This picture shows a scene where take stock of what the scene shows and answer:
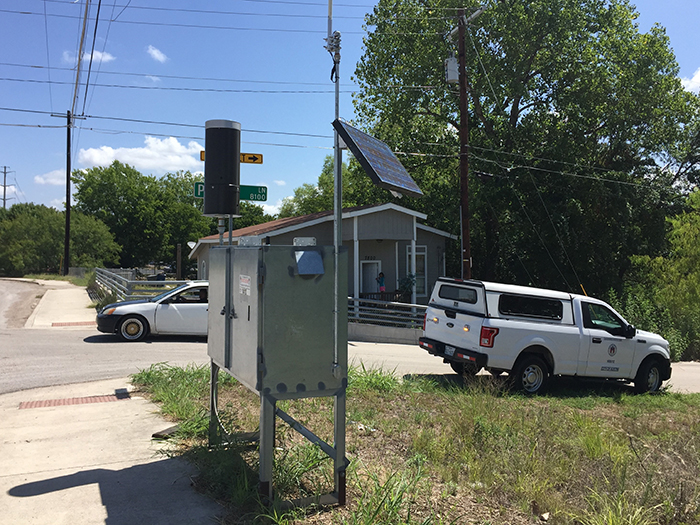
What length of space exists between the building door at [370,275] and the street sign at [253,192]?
53.0 ft

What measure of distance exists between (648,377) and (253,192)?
864cm

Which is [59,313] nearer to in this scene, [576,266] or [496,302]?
[496,302]

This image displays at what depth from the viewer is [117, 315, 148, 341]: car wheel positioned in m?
14.1

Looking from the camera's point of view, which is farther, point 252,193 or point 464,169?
point 464,169

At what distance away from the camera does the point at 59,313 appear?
65.8ft

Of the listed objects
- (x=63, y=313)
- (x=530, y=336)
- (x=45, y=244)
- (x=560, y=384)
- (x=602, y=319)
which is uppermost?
(x=45, y=244)

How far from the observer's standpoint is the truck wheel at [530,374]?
10.1 m

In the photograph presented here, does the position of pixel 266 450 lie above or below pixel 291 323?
below

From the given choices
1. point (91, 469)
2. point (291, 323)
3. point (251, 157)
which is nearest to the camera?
point (291, 323)

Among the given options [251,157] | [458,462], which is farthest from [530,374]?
[251,157]

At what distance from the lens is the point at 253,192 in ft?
26.9

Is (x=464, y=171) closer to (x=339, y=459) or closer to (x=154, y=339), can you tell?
(x=154, y=339)

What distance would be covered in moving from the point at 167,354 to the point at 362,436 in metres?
7.24

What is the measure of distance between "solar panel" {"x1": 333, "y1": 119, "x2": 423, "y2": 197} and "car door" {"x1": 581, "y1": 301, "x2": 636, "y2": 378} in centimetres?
699
